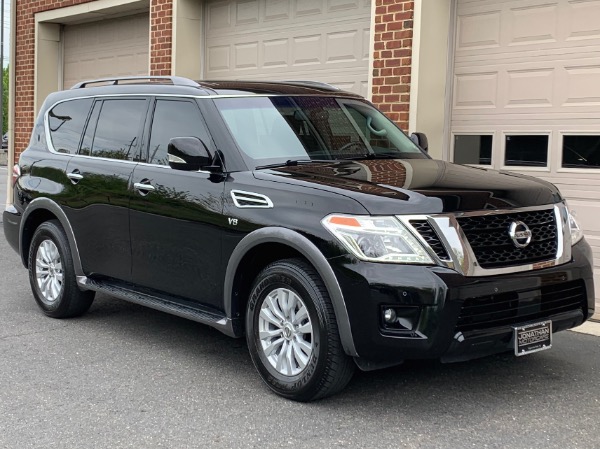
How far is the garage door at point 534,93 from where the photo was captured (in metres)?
7.20

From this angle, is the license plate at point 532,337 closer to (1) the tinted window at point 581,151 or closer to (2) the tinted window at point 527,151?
(1) the tinted window at point 581,151

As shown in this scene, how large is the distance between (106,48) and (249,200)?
9.31 m

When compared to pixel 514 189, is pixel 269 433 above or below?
below

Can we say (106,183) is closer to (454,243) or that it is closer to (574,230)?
(454,243)

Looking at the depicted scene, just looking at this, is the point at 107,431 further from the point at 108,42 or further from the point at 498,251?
the point at 108,42

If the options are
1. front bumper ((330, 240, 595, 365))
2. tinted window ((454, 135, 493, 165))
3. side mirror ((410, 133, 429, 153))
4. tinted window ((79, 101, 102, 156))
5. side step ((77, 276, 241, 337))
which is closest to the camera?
front bumper ((330, 240, 595, 365))

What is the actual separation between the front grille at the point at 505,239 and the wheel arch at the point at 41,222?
11.1 feet

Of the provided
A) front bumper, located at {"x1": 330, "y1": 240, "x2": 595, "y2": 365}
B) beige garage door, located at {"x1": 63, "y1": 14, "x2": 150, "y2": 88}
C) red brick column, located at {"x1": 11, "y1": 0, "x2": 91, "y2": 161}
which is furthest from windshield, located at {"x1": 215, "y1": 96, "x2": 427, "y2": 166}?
red brick column, located at {"x1": 11, "y1": 0, "x2": 91, "y2": 161}

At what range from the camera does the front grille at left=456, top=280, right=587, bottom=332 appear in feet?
13.8

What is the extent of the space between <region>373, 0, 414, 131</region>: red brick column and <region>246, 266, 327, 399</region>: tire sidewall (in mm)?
3949

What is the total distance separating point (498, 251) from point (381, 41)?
460 centimetres

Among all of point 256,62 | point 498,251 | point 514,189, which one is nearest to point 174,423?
point 498,251

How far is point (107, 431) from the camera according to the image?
13.6ft

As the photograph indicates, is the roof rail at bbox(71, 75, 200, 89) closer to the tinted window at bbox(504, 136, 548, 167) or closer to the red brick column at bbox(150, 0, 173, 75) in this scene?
the tinted window at bbox(504, 136, 548, 167)
